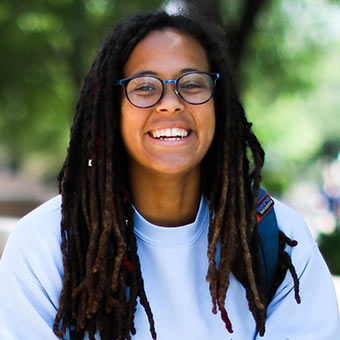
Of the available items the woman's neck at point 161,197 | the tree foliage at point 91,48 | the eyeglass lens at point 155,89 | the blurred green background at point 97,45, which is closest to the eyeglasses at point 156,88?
the eyeglass lens at point 155,89

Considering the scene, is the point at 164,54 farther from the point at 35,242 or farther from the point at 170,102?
the point at 35,242

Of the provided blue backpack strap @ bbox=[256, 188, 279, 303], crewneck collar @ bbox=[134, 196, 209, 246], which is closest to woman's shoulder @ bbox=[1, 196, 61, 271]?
crewneck collar @ bbox=[134, 196, 209, 246]

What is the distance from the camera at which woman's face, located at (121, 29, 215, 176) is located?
217cm

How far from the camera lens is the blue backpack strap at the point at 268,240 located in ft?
7.31

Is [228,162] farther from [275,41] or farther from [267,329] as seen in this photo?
[275,41]

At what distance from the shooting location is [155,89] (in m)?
2.16

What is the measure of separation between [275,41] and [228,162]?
9.84m

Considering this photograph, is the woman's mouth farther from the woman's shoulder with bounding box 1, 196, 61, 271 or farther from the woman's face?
the woman's shoulder with bounding box 1, 196, 61, 271

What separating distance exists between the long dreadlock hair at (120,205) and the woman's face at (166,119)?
0.20ft

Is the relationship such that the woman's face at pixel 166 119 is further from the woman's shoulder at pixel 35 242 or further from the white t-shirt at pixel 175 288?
the woman's shoulder at pixel 35 242

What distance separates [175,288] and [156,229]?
0.79ft

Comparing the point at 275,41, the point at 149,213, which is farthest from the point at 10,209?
the point at 149,213

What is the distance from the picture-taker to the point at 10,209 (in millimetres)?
12836

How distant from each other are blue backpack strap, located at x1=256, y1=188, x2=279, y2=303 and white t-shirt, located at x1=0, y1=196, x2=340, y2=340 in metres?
0.06
